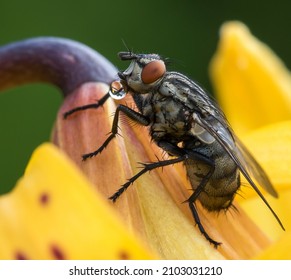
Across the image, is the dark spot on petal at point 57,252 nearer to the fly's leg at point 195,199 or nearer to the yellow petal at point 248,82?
the fly's leg at point 195,199

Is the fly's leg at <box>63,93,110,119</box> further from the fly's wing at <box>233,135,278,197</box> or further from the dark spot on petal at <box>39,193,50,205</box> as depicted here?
the dark spot on petal at <box>39,193,50,205</box>

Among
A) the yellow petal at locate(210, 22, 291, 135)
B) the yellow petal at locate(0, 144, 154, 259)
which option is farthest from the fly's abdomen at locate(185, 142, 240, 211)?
the yellow petal at locate(210, 22, 291, 135)

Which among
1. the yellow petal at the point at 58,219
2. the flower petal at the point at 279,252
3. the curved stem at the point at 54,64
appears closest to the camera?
the yellow petal at the point at 58,219

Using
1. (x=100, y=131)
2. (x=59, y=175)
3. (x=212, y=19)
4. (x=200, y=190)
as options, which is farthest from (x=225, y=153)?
(x=212, y=19)

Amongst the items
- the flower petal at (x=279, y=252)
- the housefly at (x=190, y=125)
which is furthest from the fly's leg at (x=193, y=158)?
the flower petal at (x=279, y=252)

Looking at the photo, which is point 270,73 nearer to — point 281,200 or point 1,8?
point 281,200
